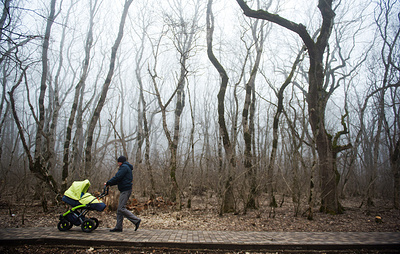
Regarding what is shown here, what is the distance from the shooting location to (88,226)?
5.55 metres

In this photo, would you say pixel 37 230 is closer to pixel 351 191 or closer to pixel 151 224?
pixel 151 224

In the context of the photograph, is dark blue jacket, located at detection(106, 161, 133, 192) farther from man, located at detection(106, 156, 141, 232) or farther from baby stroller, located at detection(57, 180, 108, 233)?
baby stroller, located at detection(57, 180, 108, 233)

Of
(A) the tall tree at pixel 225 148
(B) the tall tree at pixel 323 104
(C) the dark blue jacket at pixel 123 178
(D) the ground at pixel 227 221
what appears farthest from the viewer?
(B) the tall tree at pixel 323 104

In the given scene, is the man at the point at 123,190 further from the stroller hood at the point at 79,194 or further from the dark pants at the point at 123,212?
the stroller hood at the point at 79,194

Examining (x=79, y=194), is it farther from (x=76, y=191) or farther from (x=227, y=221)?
(x=227, y=221)

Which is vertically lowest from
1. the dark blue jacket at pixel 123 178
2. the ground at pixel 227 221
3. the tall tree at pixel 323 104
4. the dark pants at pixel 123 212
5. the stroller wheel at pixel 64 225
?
the ground at pixel 227 221

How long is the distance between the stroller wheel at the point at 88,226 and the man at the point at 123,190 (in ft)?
1.50

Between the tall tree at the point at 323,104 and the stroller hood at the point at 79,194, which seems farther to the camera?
the tall tree at the point at 323,104

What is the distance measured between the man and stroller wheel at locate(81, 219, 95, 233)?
458 millimetres

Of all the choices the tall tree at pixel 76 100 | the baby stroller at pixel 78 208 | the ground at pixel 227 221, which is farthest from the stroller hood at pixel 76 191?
the tall tree at pixel 76 100

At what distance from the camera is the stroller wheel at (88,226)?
551 centimetres

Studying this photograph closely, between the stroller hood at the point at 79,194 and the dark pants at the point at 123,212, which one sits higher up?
the stroller hood at the point at 79,194

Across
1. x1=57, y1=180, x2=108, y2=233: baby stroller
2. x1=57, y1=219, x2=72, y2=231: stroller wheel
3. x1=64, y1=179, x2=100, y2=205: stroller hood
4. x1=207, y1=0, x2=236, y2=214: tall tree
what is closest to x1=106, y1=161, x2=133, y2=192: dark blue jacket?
x1=57, y1=180, x2=108, y2=233: baby stroller

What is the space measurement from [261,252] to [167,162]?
6.49 m
